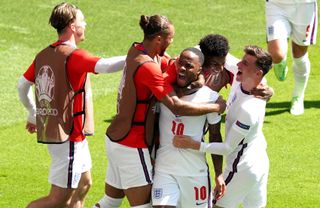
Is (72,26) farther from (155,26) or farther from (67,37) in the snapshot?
(155,26)

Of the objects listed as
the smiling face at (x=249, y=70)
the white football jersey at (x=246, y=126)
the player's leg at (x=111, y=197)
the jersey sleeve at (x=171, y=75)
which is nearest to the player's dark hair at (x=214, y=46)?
the smiling face at (x=249, y=70)

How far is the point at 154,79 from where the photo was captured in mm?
8055

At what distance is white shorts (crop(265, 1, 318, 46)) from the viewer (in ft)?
42.9

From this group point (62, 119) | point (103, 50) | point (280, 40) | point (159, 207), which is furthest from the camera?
point (103, 50)

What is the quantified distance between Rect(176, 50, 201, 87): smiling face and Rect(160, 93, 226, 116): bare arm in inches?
6.8

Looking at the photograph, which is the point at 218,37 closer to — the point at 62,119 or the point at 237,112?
the point at 237,112

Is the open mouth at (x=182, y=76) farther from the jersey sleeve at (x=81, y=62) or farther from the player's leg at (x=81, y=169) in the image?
the player's leg at (x=81, y=169)

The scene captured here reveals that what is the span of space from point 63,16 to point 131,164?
4.94ft

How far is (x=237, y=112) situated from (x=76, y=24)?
1705 millimetres

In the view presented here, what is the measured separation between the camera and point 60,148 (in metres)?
8.89

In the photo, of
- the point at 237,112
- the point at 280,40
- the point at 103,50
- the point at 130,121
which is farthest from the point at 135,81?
the point at 103,50

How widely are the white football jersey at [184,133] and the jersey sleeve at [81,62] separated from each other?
760 millimetres

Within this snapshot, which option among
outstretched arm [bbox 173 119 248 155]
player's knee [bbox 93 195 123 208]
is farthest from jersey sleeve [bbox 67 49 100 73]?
player's knee [bbox 93 195 123 208]

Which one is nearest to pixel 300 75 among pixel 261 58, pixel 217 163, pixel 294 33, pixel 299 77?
pixel 299 77
